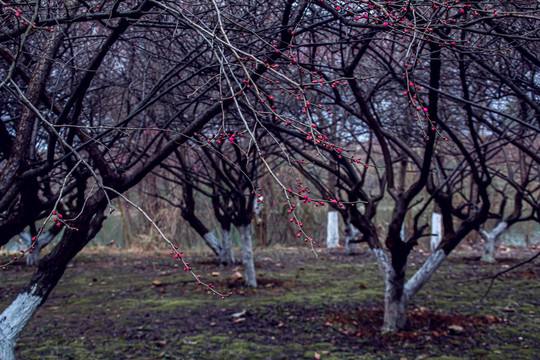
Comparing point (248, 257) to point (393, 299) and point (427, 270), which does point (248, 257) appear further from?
point (427, 270)

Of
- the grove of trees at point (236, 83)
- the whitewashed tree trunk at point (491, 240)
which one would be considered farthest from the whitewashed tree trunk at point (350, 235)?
the grove of trees at point (236, 83)

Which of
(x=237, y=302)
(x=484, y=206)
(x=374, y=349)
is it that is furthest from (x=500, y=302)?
(x=237, y=302)

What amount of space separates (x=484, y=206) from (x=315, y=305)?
2.94 meters

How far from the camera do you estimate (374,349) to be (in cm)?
498

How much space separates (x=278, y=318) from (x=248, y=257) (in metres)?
2.02

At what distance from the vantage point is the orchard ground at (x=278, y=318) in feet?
16.4

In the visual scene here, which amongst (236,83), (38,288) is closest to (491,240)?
(236,83)

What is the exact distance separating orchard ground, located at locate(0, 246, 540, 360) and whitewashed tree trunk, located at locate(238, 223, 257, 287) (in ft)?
0.76

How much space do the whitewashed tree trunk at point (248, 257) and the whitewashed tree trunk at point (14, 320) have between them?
15.3 feet

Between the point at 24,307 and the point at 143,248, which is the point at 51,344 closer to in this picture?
the point at 24,307

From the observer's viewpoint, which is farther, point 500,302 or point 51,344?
point 500,302

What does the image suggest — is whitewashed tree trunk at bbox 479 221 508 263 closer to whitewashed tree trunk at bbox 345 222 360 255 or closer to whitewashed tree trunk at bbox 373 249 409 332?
whitewashed tree trunk at bbox 345 222 360 255

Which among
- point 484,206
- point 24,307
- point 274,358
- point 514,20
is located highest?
point 514,20

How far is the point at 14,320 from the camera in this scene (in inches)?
145
